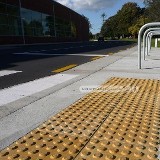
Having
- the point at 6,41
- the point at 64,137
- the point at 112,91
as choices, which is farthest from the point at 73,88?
the point at 6,41

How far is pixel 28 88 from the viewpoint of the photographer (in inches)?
192

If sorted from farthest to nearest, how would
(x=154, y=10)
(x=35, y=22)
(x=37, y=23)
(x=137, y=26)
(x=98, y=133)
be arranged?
(x=137, y=26), (x=154, y=10), (x=37, y=23), (x=35, y=22), (x=98, y=133)

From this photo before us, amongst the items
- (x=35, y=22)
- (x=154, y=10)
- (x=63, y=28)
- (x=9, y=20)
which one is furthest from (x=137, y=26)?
(x=9, y=20)

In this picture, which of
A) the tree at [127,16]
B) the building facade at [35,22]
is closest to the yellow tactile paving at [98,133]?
the building facade at [35,22]

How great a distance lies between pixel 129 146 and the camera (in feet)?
8.05

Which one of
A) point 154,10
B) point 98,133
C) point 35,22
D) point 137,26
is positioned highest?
point 154,10

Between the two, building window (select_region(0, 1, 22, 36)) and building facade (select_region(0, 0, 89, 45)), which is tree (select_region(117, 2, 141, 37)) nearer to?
building facade (select_region(0, 0, 89, 45))

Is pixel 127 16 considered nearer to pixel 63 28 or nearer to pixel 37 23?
pixel 63 28

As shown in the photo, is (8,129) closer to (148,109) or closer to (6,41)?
(148,109)

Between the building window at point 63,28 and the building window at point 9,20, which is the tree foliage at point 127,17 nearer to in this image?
the building window at point 63,28

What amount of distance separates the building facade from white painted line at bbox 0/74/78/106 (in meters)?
23.4

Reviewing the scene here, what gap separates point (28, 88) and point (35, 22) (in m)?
32.9

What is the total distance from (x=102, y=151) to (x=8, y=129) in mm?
1070

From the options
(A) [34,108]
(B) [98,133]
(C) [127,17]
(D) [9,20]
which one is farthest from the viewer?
(C) [127,17]
